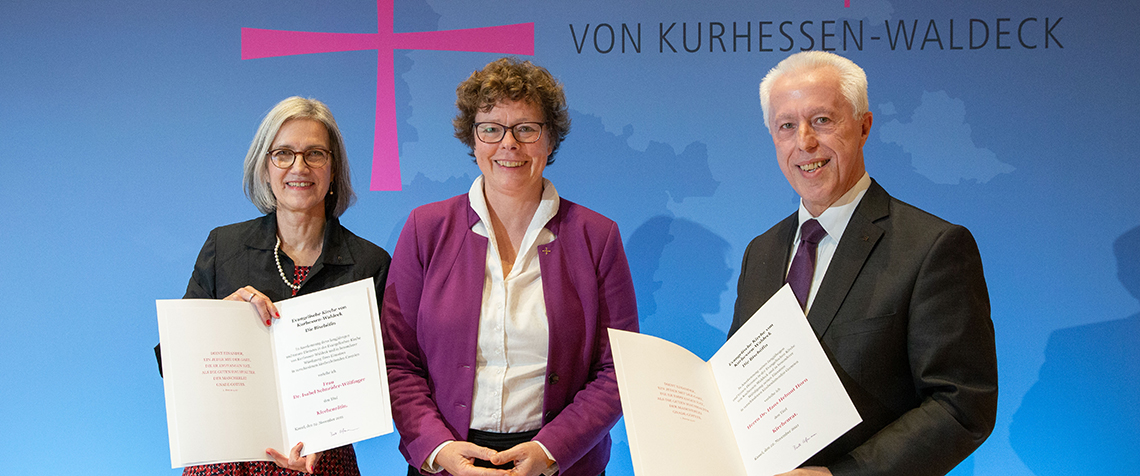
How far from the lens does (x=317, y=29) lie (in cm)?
312

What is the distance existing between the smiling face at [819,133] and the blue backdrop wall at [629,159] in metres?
1.31

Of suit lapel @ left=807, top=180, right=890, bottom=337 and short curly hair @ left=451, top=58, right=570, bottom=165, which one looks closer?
suit lapel @ left=807, top=180, right=890, bottom=337

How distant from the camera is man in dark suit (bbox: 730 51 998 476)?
1442mm

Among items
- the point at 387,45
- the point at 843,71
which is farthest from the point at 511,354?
the point at 387,45

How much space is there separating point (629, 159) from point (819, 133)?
4.63ft

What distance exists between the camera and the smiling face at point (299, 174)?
2133 mm

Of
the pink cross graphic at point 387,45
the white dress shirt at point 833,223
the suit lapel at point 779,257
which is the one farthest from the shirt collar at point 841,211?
the pink cross graphic at point 387,45

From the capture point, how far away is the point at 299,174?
212cm

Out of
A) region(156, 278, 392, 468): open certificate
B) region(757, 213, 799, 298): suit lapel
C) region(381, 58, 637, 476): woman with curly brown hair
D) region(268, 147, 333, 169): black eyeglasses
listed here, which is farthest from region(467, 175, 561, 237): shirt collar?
region(757, 213, 799, 298): suit lapel

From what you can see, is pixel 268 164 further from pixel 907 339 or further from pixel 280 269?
pixel 907 339

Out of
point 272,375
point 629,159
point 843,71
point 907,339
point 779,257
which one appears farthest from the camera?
point 629,159

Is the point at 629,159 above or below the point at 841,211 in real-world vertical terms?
above

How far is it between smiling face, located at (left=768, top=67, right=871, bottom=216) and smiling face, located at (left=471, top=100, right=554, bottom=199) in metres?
0.65

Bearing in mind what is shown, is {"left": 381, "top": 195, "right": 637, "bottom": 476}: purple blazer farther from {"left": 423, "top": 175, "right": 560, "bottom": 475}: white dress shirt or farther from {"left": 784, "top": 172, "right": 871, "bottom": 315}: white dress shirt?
{"left": 784, "top": 172, "right": 871, "bottom": 315}: white dress shirt
